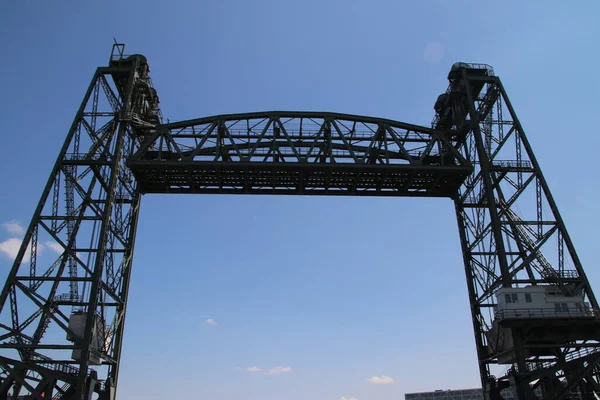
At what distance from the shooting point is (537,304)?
82.1 ft

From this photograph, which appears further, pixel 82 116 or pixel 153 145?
pixel 153 145

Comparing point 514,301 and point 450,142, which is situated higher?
point 450,142

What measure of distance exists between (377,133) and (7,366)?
922 inches

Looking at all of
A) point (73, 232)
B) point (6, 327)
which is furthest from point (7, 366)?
point (73, 232)

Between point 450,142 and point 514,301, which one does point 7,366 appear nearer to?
point 514,301

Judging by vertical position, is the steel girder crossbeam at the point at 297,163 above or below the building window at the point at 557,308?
above

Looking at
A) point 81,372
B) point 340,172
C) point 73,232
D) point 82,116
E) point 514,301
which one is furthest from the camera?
point 340,172

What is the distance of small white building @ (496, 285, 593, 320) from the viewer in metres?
24.6

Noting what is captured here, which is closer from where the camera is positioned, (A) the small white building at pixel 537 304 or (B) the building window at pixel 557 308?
(A) the small white building at pixel 537 304

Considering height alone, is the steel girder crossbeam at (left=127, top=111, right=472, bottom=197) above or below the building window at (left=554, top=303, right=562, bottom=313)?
above

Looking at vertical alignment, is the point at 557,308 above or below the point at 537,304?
below

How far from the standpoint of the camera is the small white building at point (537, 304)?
24594mm

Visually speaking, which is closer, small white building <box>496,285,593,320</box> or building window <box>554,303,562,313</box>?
small white building <box>496,285,593,320</box>

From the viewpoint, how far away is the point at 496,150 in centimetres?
3020
